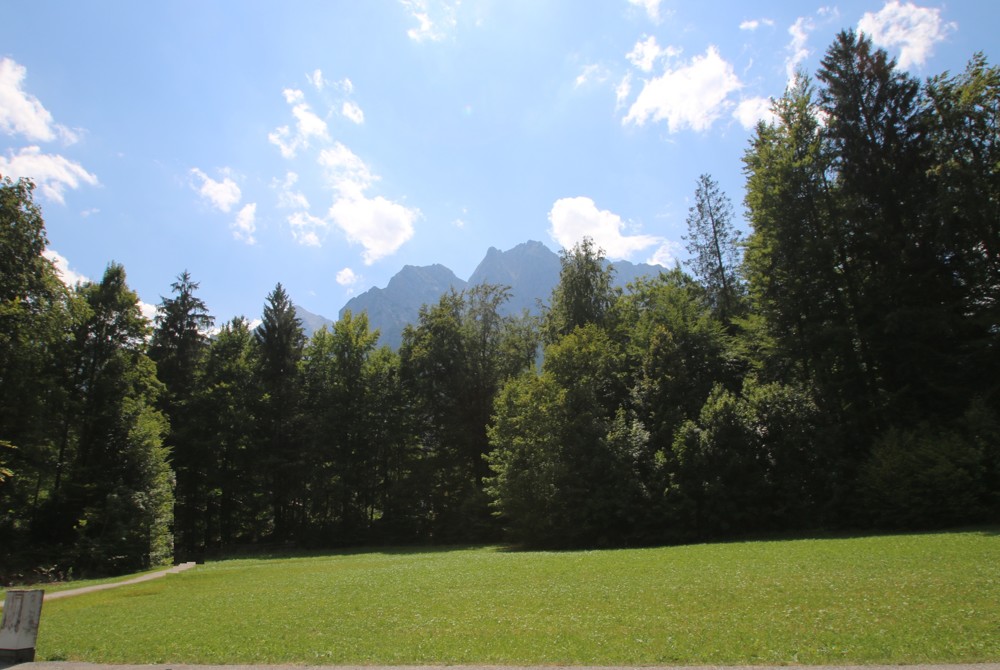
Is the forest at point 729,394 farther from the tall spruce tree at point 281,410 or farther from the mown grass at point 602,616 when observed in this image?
the mown grass at point 602,616

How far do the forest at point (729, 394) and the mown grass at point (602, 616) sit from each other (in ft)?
37.1

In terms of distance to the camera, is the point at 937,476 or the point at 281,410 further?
the point at 281,410

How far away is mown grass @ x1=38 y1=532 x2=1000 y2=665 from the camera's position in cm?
747

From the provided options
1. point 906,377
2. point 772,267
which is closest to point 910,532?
point 906,377

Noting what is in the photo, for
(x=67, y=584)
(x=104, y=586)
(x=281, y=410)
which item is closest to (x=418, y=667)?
(x=104, y=586)

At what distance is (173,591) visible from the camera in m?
18.0

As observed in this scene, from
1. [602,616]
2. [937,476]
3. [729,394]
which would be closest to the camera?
[602,616]

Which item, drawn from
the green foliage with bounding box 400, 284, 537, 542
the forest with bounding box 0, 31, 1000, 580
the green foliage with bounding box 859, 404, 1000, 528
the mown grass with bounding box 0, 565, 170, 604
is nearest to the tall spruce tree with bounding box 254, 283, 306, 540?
the forest with bounding box 0, 31, 1000, 580

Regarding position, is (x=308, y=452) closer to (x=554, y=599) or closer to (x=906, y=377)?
(x=554, y=599)

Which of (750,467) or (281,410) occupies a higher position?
(281,410)

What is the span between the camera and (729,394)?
31.1 metres

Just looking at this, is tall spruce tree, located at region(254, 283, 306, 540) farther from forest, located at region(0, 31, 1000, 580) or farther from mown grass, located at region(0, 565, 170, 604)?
mown grass, located at region(0, 565, 170, 604)

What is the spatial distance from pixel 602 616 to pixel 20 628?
30.1ft

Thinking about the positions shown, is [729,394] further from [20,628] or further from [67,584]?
[67,584]
